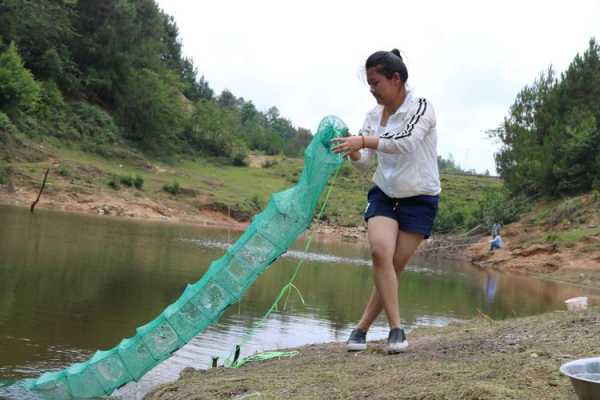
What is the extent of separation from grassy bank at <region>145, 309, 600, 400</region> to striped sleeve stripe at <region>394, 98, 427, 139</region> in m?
1.35

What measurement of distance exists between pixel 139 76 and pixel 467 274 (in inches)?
1328

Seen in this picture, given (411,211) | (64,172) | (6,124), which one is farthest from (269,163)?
(411,211)

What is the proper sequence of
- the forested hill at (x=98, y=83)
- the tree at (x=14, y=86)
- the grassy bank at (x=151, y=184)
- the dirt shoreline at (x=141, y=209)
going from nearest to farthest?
the dirt shoreline at (x=141, y=209) < the grassy bank at (x=151, y=184) < the tree at (x=14, y=86) < the forested hill at (x=98, y=83)

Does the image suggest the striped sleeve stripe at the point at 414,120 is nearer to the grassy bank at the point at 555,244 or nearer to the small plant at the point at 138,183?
Answer: the grassy bank at the point at 555,244

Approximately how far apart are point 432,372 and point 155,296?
7.20m

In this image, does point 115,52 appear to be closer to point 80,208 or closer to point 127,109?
point 127,109

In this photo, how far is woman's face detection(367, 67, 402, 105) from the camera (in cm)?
472

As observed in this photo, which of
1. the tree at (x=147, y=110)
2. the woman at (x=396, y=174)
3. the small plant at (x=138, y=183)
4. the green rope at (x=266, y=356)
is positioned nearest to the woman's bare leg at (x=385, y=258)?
the woman at (x=396, y=174)

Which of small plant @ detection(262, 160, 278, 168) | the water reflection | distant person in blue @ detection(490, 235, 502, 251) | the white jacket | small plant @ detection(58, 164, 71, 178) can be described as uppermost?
small plant @ detection(262, 160, 278, 168)

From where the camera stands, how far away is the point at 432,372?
12.9 feet

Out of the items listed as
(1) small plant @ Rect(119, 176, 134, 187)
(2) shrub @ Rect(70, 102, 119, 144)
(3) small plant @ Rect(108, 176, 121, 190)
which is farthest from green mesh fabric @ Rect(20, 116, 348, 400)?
(2) shrub @ Rect(70, 102, 119, 144)

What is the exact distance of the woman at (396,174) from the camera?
15.0 feet

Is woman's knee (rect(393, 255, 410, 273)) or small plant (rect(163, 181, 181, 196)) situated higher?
small plant (rect(163, 181, 181, 196))

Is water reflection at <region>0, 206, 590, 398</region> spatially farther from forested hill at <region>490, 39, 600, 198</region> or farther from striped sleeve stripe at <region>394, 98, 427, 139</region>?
forested hill at <region>490, 39, 600, 198</region>
